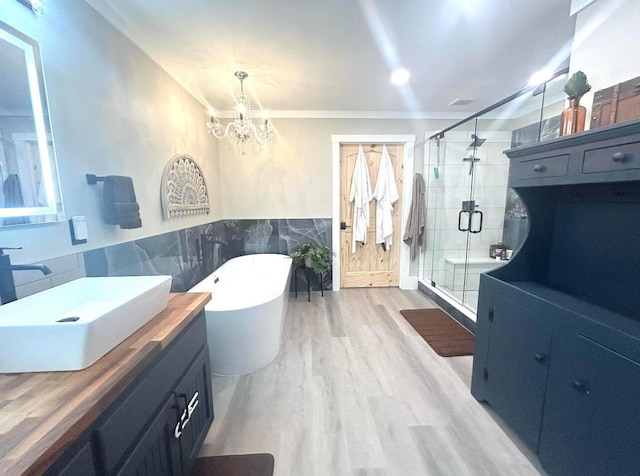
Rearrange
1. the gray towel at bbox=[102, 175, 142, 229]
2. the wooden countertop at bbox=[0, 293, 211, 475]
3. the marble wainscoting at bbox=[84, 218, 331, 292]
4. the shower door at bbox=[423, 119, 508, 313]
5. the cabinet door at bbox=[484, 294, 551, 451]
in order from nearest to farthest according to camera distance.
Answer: the wooden countertop at bbox=[0, 293, 211, 475], the cabinet door at bbox=[484, 294, 551, 451], the gray towel at bbox=[102, 175, 142, 229], the marble wainscoting at bbox=[84, 218, 331, 292], the shower door at bbox=[423, 119, 508, 313]

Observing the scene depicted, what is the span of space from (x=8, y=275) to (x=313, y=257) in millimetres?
2723

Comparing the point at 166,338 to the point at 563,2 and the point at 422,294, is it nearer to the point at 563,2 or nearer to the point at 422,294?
the point at 563,2

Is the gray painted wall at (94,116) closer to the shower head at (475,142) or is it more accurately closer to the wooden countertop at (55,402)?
the wooden countertop at (55,402)

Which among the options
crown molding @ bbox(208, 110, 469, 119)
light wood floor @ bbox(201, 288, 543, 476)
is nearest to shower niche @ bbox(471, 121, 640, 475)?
light wood floor @ bbox(201, 288, 543, 476)

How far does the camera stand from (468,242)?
3.60m

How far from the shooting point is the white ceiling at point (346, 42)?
1596 mm

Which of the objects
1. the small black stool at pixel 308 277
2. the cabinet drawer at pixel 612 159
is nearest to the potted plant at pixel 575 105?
the cabinet drawer at pixel 612 159

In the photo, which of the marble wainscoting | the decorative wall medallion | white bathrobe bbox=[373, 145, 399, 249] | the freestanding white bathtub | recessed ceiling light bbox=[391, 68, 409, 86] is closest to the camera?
the marble wainscoting

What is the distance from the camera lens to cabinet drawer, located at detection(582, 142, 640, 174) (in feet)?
3.16

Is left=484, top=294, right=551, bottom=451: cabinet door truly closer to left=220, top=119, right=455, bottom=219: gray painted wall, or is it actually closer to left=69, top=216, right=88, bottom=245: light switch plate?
left=69, top=216, right=88, bottom=245: light switch plate

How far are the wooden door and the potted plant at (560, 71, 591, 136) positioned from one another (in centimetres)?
240

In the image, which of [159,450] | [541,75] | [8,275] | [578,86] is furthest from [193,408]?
[541,75]

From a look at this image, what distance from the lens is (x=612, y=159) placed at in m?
1.03

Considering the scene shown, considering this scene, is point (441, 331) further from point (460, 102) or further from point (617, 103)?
point (460, 102)
